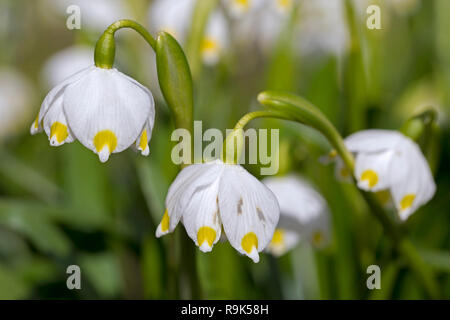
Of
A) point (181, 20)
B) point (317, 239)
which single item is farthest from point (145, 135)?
point (181, 20)

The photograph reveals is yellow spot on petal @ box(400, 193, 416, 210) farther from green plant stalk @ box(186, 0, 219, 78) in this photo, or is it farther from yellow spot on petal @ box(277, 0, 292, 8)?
yellow spot on petal @ box(277, 0, 292, 8)

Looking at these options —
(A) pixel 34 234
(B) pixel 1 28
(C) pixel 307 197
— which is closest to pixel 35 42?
(B) pixel 1 28

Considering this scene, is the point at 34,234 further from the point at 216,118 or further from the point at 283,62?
the point at 283,62

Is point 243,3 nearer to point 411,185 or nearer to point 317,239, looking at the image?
point 317,239

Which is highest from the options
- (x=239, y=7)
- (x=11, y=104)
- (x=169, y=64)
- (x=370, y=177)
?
(x=11, y=104)

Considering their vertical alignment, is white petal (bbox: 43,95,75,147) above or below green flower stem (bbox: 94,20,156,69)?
below

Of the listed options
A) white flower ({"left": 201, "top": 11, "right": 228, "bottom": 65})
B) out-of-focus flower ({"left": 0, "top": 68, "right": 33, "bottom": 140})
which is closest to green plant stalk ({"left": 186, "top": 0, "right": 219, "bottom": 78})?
white flower ({"left": 201, "top": 11, "right": 228, "bottom": 65})
